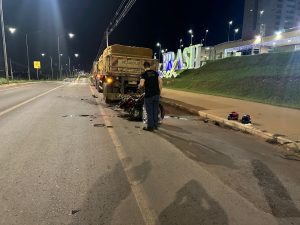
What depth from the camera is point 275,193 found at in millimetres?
4496

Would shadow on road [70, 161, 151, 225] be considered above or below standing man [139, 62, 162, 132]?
below

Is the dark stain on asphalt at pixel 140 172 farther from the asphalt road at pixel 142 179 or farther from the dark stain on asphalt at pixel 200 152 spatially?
the dark stain on asphalt at pixel 200 152

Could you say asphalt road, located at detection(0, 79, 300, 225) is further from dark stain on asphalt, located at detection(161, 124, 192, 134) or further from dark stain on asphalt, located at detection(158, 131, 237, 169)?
dark stain on asphalt, located at detection(161, 124, 192, 134)

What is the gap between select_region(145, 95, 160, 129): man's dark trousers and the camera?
898 centimetres

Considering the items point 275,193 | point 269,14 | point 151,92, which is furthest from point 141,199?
point 269,14

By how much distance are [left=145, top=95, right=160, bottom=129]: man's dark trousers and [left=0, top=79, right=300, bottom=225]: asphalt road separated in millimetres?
486

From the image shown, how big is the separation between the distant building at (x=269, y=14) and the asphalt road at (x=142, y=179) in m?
131

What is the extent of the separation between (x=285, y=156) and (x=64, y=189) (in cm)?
495

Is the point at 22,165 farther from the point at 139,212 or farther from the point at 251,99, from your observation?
the point at 251,99

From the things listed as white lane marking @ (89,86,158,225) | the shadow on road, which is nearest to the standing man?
white lane marking @ (89,86,158,225)

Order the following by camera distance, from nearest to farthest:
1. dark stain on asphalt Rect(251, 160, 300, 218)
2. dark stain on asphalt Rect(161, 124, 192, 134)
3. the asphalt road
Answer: the asphalt road
dark stain on asphalt Rect(251, 160, 300, 218)
dark stain on asphalt Rect(161, 124, 192, 134)

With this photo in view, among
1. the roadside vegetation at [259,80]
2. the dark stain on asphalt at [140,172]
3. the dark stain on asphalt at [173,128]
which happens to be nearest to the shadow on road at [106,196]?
the dark stain on asphalt at [140,172]

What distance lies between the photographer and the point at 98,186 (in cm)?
452

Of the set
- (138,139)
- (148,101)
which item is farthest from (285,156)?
(148,101)
